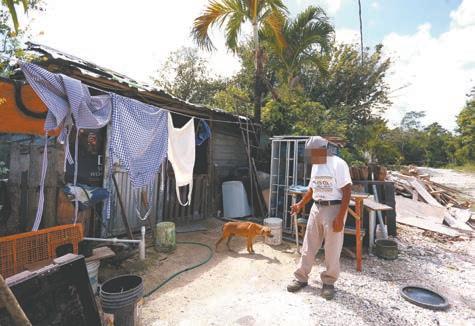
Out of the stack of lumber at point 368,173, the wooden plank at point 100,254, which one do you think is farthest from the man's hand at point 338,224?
the stack of lumber at point 368,173

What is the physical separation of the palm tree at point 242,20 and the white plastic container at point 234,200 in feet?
10.2

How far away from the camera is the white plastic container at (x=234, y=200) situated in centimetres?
779

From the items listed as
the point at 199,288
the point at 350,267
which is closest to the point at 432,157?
the point at 350,267

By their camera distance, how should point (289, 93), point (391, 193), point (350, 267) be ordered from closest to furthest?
point (350, 267)
point (391, 193)
point (289, 93)

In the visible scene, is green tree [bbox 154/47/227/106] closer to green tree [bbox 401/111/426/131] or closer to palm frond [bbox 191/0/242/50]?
palm frond [bbox 191/0/242/50]

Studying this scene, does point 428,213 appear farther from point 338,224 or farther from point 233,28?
point 233,28

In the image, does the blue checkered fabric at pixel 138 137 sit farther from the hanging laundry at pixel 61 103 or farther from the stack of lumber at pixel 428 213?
the stack of lumber at pixel 428 213

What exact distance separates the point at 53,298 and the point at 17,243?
3.45ft

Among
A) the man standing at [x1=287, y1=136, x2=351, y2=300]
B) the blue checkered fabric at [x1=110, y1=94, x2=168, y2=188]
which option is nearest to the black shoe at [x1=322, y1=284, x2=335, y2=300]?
the man standing at [x1=287, y1=136, x2=351, y2=300]

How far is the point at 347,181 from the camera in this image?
3.47 metres

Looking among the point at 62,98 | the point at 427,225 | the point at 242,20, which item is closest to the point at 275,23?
the point at 242,20

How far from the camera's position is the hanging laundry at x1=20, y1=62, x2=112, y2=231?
265 cm

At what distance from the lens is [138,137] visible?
13.1ft

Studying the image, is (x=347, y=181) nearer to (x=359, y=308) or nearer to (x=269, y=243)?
(x=359, y=308)
